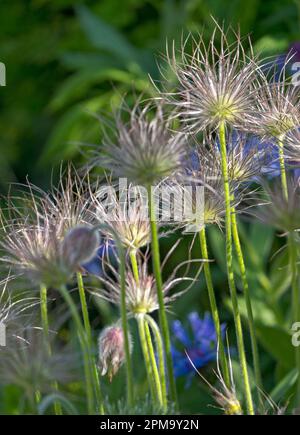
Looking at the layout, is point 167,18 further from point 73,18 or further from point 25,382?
point 25,382

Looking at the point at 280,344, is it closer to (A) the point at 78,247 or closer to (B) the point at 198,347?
(B) the point at 198,347

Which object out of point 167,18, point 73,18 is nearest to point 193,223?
point 167,18

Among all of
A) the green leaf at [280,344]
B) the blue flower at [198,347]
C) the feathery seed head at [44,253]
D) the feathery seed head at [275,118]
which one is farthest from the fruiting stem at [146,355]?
the green leaf at [280,344]

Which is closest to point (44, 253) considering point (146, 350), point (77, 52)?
point (146, 350)

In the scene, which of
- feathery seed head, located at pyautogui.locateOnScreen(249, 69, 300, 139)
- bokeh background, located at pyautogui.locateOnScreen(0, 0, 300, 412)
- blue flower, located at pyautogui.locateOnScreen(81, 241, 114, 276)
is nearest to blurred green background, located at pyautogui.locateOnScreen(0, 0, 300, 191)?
bokeh background, located at pyautogui.locateOnScreen(0, 0, 300, 412)

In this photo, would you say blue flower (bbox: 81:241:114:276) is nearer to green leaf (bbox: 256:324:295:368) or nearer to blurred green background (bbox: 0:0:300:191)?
green leaf (bbox: 256:324:295:368)

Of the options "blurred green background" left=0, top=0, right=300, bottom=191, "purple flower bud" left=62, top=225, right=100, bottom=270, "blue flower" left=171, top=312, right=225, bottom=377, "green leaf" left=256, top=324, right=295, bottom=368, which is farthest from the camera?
"blurred green background" left=0, top=0, right=300, bottom=191

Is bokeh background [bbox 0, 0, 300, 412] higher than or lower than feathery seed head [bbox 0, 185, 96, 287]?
higher

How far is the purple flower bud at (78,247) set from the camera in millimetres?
711

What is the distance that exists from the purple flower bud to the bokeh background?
17.6 inches

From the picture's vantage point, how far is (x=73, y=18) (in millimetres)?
3982

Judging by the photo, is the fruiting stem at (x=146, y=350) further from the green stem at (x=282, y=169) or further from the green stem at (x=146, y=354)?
the green stem at (x=282, y=169)

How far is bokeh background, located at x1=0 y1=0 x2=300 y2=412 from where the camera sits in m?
2.06

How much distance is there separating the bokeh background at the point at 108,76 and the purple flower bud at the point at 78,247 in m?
0.45
